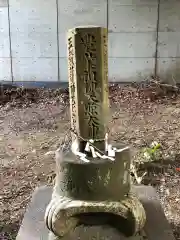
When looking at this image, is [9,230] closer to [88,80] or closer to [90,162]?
[90,162]

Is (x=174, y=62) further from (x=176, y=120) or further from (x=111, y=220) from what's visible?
(x=111, y=220)

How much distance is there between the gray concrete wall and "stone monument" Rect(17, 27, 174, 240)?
4765 millimetres

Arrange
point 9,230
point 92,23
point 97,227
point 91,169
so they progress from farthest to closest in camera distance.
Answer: point 92,23
point 9,230
point 97,227
point 91,169

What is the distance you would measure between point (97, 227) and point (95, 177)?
35 cm

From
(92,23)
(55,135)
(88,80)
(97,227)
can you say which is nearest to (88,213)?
Result: (97,227)

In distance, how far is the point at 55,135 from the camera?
17.3ft

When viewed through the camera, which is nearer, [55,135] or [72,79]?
[72,79]

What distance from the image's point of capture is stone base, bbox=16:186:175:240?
2.45m

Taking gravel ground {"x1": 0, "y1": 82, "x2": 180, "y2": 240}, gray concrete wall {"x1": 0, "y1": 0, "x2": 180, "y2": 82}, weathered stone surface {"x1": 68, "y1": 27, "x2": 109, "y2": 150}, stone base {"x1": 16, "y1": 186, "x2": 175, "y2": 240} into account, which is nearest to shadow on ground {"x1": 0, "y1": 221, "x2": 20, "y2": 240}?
gravel ground {"x1": 0, "y1": 82, "x2": 180, "y2": 240}

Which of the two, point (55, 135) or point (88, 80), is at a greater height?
point (88, 80)

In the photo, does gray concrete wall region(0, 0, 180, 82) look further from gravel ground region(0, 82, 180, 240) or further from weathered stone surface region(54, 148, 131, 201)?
weathered stone surface region(54, 148, 131, 201)

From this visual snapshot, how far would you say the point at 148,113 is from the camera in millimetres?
6027

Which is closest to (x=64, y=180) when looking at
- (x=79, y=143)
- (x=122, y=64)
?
(x=79, y=143)

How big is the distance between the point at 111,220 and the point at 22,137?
299 centimetres
